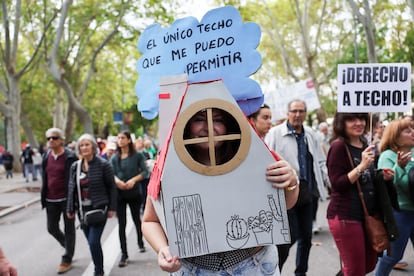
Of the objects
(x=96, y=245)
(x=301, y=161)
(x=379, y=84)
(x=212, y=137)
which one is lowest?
(x=96, y=245)

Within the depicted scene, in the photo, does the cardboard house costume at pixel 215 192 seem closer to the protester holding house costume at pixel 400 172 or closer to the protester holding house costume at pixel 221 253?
the protester holding house costume at pixel 221 253

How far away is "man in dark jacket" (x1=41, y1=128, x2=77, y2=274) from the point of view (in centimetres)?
554

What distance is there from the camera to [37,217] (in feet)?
33.5

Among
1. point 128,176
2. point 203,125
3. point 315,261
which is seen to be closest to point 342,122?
point 203,125

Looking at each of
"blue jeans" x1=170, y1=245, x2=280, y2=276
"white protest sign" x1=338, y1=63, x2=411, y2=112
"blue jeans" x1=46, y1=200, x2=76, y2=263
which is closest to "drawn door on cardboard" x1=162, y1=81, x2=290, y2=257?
"blue jeans" x1=170, y1=245, x2=280, y2=276

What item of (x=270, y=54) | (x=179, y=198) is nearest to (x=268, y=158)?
(x=179, y=198)

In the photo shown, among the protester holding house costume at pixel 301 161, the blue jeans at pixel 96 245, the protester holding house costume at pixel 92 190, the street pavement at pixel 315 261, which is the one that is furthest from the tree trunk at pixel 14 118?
the protester holding house costume at pixel 301 161

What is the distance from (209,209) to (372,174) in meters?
2.08

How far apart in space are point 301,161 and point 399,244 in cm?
113

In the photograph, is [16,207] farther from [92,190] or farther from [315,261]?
[315,261]

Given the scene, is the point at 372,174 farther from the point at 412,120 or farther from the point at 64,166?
the point at 64,166

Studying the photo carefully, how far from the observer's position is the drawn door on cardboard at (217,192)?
1.79m

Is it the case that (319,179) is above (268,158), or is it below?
below

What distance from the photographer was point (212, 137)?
1.85 meters
